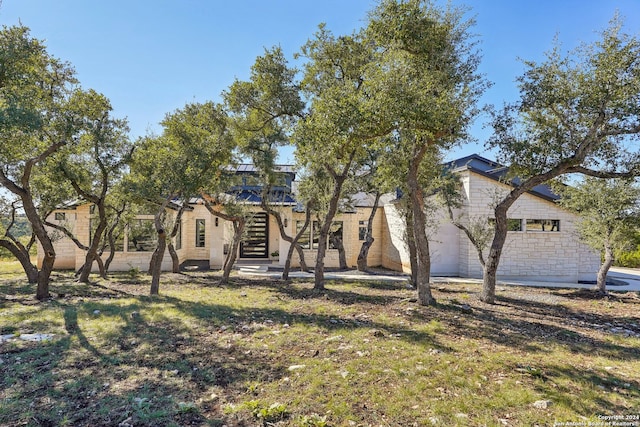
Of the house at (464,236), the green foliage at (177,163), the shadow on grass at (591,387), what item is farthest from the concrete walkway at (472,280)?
the shadow on grass at (591,387)

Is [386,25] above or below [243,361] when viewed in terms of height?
above

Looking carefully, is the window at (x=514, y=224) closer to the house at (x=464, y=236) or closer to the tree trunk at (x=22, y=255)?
the house at (x=464, y=236)

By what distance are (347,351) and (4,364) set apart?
182 inches

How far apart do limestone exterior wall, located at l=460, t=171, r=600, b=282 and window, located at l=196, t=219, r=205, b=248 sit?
13.9 m

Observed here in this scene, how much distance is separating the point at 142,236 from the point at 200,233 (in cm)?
422

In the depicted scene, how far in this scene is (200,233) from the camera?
20.2 meters

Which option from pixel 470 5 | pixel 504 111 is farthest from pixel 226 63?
pixel 504 111

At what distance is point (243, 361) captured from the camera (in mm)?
4926

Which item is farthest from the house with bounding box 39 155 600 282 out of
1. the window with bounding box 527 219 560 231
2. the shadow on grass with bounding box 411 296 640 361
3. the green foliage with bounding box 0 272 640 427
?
the green foliage with bounding box 0 272 640 427

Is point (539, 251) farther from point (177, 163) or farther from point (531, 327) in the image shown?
point (177, 163)

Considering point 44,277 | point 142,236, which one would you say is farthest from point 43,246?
point 142,236

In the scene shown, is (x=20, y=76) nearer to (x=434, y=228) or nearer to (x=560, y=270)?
(x=434, y=228)

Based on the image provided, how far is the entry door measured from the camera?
19822mm

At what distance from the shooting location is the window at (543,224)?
1488 centimetres
